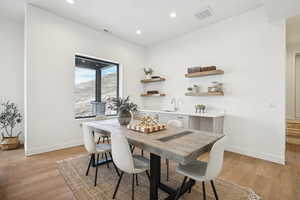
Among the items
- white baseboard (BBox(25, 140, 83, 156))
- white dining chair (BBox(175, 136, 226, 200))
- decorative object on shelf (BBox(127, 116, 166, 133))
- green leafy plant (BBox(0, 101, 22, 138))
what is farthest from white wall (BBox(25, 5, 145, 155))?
white dining chair (BBox(175, 136, 226, 200))

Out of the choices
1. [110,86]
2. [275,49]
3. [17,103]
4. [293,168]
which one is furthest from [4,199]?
[275,49]

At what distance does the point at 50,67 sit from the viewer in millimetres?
3193

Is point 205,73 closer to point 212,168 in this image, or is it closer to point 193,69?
point 193,69

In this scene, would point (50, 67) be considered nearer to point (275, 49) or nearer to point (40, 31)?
point (40, 31)

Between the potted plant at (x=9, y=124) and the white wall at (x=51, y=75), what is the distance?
0.79m

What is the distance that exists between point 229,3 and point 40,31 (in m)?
4.05

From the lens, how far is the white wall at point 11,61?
338 cm

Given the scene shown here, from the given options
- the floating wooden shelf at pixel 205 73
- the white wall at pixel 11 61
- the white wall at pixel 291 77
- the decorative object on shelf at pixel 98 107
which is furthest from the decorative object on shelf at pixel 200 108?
the white wall at pixel 11 61

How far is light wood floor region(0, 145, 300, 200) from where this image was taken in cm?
177

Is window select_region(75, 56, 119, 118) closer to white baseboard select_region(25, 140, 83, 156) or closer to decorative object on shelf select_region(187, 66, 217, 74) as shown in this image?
white baseboard select_region(25, 140, 83, 156)

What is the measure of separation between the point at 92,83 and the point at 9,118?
209cm

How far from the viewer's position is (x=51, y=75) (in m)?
3.21

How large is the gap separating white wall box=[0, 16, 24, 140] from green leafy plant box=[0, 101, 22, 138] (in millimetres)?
128

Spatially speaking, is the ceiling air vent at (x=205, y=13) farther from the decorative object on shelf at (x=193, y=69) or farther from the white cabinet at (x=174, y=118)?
the white cabinet at (x=174, y=118)
